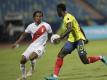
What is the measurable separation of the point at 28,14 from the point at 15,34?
Answer: 417 cm

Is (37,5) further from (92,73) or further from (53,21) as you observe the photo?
(92,73)

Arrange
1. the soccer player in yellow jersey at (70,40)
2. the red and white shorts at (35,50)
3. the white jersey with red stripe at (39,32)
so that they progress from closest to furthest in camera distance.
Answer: the soccer player in yellow jersey at (70,40), the red and white shorts at (35,50), the white jersey with red stripe at (39,32)

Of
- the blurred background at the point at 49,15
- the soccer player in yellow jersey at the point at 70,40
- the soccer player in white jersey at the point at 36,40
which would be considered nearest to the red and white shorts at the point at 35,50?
the soccer player in white jersey at the point at 36,40

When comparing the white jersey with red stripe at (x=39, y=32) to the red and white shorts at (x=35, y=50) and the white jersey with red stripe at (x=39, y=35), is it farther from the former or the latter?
the red and white shorts at (x=35, y=50)

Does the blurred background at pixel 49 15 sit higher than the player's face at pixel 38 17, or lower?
higher

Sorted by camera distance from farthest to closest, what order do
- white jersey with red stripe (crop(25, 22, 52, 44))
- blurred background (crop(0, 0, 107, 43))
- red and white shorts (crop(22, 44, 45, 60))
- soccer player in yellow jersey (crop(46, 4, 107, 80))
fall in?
blurred background (crop(0, 0, 107, 43)), white jersey with red stripe (crop(25, 22, 52, 44)), red and white shorts (crop(22, 44, 45, 60)), soccer player in yellow jersey (crop(46, 4, 107, 80))

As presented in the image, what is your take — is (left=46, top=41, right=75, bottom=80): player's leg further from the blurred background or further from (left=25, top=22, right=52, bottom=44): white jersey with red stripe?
the blurred background

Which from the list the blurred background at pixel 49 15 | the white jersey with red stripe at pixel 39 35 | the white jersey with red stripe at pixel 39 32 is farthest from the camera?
the blurred background at pixel 49 15

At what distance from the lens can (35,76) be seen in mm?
12523

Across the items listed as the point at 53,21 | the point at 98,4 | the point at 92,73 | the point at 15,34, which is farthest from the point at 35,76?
the point at 98,4

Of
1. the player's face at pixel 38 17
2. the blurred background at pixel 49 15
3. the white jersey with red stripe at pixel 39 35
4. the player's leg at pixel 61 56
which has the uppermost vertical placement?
the blurred background at pixel 49 15

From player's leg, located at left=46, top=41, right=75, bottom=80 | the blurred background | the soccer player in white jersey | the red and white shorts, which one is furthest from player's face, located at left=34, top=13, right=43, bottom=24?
the blurred background

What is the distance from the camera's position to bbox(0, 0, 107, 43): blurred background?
29.9 m

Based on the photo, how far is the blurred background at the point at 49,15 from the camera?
2990 centimetres
